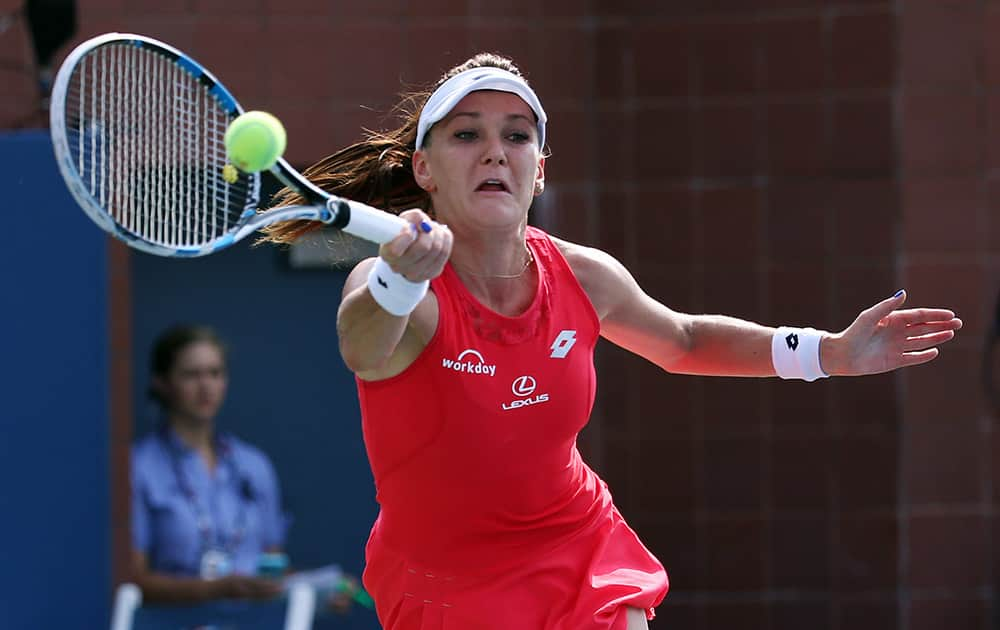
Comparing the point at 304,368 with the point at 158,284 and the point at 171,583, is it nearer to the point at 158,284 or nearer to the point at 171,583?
the point at 158,284

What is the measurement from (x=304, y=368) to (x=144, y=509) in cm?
167

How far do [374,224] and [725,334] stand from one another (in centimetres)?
125

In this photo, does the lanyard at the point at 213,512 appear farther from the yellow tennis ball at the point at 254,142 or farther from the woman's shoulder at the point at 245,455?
the yellow tennis ball at the point at 254,142

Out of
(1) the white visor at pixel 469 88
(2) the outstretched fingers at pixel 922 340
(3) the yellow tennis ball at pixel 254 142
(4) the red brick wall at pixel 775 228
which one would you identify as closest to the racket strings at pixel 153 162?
(3) the yellow tennis ball at pixel 254 142

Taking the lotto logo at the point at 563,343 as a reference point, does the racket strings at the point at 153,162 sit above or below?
above

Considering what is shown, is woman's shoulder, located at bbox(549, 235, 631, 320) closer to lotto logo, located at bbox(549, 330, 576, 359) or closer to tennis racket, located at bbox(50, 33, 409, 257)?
lotto logo, located at bbox(549, 330, 576, 359)

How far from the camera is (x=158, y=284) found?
321 inches

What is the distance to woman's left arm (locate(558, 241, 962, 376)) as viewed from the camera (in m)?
3.95

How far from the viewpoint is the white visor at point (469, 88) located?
148 inches

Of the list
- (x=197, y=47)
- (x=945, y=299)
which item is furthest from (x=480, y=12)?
(x=945, y=299)

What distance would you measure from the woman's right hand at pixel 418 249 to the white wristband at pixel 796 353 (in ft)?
→ 3.85

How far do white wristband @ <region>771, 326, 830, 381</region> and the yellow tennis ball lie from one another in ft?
4.77

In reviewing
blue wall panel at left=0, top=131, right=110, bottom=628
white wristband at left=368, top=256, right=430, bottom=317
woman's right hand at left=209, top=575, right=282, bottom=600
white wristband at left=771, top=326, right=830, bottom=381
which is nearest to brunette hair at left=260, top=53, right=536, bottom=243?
white wristband at left=368, top=256, right=430, bottom=317

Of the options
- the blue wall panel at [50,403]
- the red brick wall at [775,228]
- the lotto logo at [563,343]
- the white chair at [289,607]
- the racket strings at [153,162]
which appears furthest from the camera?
the red brick wall at [775,228]
